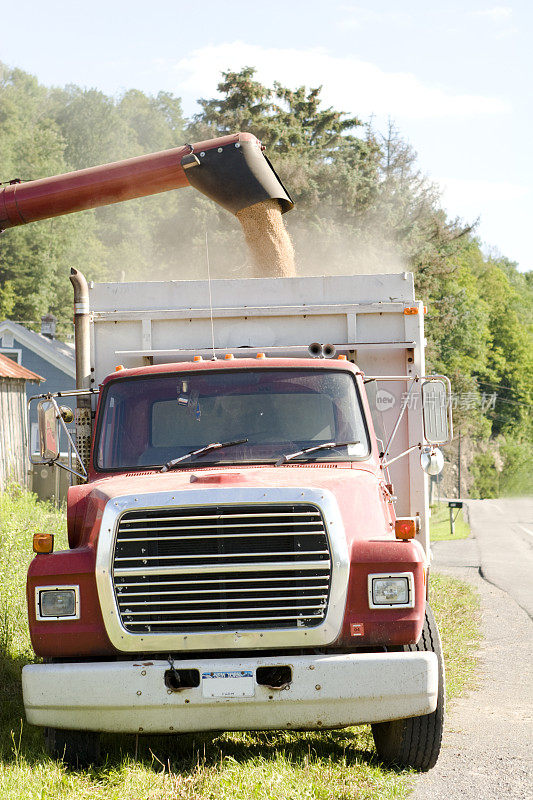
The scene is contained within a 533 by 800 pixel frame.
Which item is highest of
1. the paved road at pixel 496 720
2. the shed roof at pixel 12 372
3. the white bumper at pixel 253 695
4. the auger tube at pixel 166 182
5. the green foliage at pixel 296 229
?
the green foliage at pixel 296 229

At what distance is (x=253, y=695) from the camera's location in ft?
16.9

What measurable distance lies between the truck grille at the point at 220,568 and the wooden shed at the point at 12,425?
20360mm

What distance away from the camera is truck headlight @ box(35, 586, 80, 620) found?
534 centimetres

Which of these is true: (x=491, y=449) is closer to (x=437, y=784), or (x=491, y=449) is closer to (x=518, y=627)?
(x=518, y=627)

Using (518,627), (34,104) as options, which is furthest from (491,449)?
(518,627)

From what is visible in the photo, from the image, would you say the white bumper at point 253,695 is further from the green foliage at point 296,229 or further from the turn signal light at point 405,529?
the green foliage at point 296,229

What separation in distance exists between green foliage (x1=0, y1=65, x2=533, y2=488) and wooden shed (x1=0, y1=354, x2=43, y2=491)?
6435 mm

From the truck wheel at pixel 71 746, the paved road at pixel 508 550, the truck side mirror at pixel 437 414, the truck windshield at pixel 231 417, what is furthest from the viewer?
the paved road at pixel 508 550

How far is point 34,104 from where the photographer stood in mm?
82750

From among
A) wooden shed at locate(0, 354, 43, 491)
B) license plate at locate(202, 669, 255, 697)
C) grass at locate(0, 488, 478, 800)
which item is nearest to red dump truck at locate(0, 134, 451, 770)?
license plate at locate(202, 669, 255, 697)

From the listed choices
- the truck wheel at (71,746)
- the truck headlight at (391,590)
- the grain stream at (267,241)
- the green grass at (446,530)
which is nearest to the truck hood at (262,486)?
the truck headlight at (391,590)

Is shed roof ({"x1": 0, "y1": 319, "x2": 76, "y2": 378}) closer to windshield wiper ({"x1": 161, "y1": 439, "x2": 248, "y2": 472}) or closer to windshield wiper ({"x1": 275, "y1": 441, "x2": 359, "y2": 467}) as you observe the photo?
windshield wiper ({"x1": 161, "y1": 439, "x2": 248, "y2": 472})

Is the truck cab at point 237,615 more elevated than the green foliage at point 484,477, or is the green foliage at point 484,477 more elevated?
the truck cab at point 237,615

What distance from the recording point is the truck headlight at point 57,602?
5.34 m
